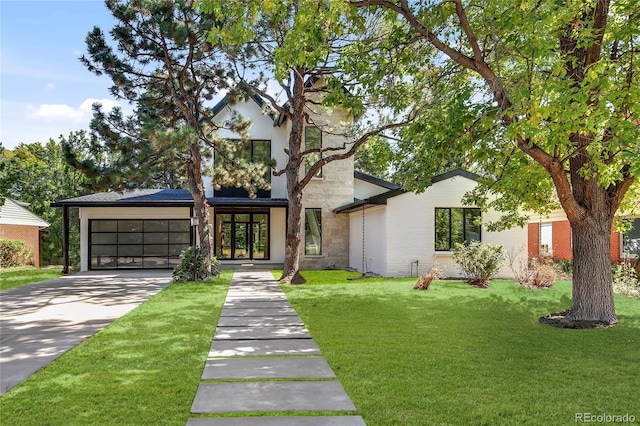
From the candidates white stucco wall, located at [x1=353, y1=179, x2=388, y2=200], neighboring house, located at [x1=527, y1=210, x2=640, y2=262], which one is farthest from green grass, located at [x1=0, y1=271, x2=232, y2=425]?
white stucco wall, located at [x1=353, y1=179, x2=388, y2=200]

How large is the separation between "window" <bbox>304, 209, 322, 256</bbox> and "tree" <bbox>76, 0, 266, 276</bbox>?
535 centimetres

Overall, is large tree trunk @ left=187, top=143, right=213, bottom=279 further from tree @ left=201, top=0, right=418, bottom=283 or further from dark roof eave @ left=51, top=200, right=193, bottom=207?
dark roof eave @ left=51, top=200, right=193, bottom=207

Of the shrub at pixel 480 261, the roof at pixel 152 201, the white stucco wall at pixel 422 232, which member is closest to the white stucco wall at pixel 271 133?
the roof at pixel 152 201

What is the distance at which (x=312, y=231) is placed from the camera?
21.2 metres

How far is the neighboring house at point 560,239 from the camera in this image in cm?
1733

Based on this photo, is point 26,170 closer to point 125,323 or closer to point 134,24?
point 134,24

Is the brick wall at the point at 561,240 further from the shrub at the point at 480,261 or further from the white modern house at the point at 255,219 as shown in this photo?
the white modern house at the point at 255,219

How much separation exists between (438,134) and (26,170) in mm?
30524

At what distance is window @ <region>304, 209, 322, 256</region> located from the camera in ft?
69.4

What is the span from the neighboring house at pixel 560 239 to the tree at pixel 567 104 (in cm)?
874

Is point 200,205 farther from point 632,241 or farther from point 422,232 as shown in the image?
point 632,241

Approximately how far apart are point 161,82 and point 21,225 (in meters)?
15.6

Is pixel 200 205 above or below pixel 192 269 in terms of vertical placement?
above

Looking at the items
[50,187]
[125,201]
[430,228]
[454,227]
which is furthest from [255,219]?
[50,187]
